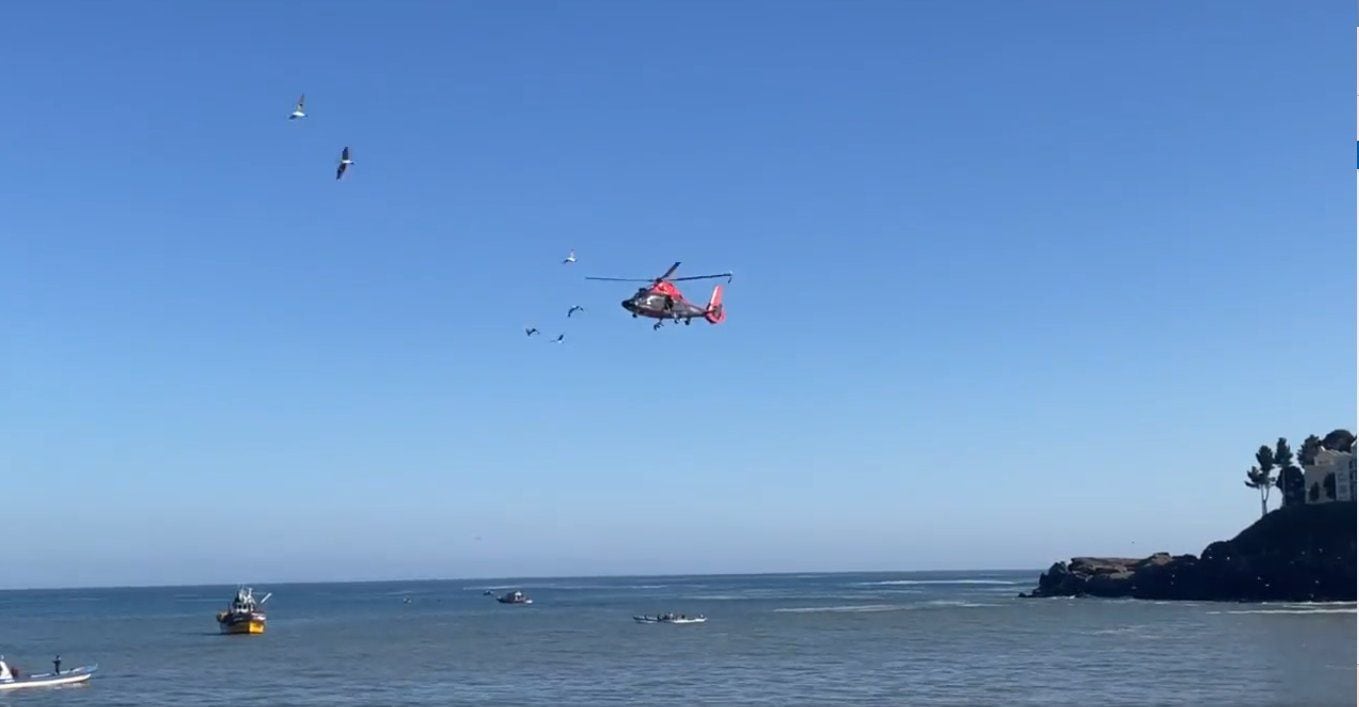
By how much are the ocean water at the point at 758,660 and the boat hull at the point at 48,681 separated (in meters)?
1.56

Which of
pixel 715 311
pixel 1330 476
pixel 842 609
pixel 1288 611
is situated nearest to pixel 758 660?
pixel 715 311

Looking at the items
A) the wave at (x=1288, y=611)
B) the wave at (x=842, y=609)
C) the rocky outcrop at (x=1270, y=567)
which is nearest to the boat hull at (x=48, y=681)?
the wave at (x=1288, y=611)

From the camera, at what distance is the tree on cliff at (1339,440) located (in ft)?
535

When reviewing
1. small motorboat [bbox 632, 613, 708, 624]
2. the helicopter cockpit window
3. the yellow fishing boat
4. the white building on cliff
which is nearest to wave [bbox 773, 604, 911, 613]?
small motorboat [bbox 632, 613, 708, 624]

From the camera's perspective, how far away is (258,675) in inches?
2879

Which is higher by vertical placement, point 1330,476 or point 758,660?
point 1330,476

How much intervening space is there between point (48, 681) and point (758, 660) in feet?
123

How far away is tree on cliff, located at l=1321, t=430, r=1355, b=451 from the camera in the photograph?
535 feet

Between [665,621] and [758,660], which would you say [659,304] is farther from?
[665,621]

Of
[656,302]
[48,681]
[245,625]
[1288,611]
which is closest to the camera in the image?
[656,302]

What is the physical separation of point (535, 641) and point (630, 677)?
33208 millimetres

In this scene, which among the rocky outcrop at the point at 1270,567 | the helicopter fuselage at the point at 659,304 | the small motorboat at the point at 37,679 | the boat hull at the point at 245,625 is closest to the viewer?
the helicopter fuselage at the point at 659,304

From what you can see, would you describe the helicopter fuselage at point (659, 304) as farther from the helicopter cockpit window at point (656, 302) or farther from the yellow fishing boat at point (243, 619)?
the yellow fishing boat at point (243, 619)

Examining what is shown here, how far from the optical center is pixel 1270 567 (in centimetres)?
13975
